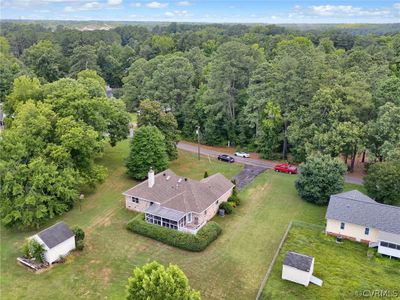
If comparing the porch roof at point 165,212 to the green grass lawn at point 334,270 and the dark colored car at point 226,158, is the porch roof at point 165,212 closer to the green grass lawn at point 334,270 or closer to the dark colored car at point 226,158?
the green grass lawn at point 334,270

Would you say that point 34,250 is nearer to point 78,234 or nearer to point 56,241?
point 56,241

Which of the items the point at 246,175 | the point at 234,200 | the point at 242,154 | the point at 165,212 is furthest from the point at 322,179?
the point at 242,154

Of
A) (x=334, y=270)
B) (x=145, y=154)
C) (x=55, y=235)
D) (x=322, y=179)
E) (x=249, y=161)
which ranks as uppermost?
(x=145, y=154)

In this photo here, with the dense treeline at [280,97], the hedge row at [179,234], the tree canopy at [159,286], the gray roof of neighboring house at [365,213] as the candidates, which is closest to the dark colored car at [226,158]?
the dense treeline at [280,97]

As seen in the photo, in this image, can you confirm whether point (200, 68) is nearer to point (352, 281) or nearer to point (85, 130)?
point (85, 130)

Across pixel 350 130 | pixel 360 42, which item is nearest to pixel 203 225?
pixel 350 130

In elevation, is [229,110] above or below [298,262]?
above
